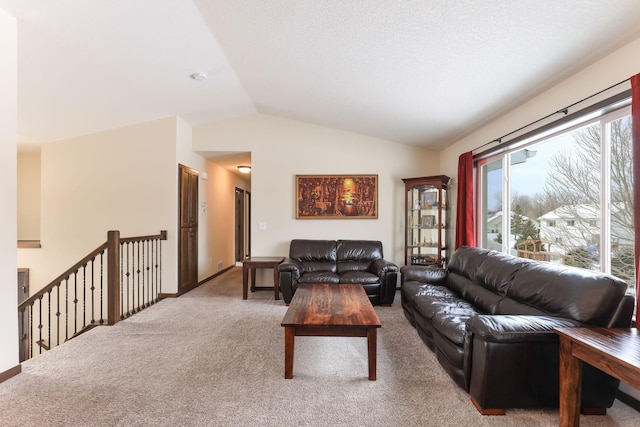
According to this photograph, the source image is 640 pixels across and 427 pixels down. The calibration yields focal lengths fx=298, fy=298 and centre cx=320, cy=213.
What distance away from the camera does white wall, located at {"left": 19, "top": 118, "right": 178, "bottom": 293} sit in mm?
4688

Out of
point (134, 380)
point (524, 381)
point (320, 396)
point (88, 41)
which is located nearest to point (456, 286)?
point (524, 381)

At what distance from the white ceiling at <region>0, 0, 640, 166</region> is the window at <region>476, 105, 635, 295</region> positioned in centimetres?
53

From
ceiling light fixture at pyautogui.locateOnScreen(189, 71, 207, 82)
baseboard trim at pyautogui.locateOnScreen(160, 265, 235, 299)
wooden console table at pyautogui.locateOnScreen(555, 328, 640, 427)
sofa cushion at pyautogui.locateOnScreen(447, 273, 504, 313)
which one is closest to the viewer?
wooden console table at pyautogui.locateOnScreen(555, 328, 640, 427)

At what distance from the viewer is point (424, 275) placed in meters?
3.71

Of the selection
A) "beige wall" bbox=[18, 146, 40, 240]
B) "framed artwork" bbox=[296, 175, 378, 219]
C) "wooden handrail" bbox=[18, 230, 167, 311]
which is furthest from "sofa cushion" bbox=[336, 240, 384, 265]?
"beige wall" bbox=[18, 146, 40, 240]

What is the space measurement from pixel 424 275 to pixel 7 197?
4061mm

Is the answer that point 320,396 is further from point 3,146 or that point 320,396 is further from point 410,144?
point 410,144

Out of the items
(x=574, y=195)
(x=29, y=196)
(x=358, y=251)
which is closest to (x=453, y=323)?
(x=574, y=195)

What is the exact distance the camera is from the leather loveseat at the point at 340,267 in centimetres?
410

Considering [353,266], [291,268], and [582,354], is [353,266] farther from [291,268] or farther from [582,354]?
[582,354]

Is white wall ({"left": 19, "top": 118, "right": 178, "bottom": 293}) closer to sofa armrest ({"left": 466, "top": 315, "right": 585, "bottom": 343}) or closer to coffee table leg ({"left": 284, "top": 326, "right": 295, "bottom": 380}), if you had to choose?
coffee table leg ({"left": 284, "top": 326, "right": 295, "bottom": 380})

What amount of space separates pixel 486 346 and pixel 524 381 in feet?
1.11

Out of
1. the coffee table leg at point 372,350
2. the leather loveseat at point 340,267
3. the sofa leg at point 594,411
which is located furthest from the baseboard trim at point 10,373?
the sofa leg at point 594,411

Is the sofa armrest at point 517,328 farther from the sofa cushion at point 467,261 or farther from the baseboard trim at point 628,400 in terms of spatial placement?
the sofa cushion at point 467,261
